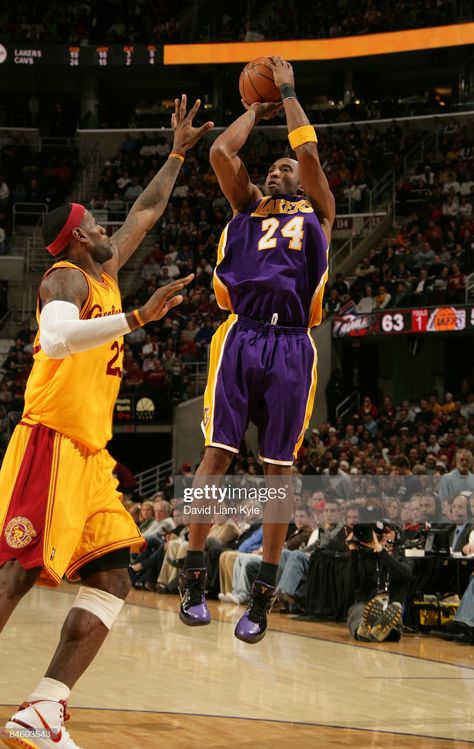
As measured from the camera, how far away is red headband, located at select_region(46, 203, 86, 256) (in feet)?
16.8

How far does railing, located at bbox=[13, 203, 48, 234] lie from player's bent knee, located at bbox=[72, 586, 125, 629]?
23.5 metres

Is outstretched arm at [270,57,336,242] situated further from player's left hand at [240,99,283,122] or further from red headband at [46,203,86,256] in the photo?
red headband at [46,203,86,256]

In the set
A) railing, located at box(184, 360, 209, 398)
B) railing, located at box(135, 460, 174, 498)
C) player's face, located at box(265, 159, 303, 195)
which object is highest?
player's face, located at box(265, 159, 303, 195)

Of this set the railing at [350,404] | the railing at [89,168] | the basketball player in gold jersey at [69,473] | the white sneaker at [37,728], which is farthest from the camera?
the railing at [89,168]

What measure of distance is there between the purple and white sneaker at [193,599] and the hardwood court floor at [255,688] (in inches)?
33.2

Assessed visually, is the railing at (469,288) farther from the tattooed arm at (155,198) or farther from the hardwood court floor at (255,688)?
the tattooed arm at (155,198)

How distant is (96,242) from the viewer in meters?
5.17

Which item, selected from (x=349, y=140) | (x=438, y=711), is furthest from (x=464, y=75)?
(x=438, y=711)

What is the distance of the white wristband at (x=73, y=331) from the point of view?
467 cm

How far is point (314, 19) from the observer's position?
29.0 metres

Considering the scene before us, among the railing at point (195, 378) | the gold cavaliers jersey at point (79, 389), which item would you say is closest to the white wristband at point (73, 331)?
the gold cavaliers jersey at point (79, 389)

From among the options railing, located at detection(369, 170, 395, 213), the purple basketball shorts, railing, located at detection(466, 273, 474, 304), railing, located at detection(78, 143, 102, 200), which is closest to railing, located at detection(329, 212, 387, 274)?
railing, located at detection(369, 170, 395, 213)

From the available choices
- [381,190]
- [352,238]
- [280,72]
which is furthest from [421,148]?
[280,72]

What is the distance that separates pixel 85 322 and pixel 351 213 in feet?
72.1
